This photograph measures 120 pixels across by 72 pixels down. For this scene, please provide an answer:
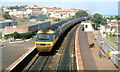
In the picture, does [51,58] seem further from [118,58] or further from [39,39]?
[118,58]

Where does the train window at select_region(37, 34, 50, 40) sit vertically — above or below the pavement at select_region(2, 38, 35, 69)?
above

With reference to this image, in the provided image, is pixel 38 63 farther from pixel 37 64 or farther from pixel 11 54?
pixel 11 54

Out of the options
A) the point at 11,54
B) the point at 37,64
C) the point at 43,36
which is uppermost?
the point at 43,36

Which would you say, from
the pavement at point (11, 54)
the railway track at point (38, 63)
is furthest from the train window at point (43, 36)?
the pavement at point (11, 54)

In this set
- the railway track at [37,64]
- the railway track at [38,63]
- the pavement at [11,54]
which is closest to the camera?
the railway track at [38,63]

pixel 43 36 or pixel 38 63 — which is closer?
pixel 38 63

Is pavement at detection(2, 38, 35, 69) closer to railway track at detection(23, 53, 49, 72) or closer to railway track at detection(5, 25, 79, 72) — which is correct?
railway track at detection(5, 25, 79, 72)

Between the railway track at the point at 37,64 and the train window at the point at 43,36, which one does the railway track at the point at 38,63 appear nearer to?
the railway track at the point at 37,64

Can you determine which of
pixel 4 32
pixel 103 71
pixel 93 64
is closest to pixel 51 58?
pixel 93 64

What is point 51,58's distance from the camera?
17.6 m

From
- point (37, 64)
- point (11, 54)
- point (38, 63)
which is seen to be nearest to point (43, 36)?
point (38, 63)

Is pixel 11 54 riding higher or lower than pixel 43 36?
lower

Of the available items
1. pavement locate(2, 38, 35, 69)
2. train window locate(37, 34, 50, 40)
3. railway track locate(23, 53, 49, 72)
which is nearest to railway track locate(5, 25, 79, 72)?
railway track locate(23, 53, 49, 72)

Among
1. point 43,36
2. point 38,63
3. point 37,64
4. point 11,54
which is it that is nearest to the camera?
point 37,64
